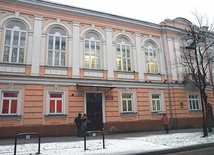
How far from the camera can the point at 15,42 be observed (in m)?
13.8

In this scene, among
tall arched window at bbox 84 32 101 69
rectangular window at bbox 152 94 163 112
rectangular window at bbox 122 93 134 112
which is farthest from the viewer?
rectangular window at bbox 152 94 163 112

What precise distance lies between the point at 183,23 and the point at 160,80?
311 inches

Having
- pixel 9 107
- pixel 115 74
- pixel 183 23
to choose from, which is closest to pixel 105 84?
pixel 115 74

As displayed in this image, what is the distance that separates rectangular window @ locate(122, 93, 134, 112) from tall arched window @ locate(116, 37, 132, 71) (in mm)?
2504

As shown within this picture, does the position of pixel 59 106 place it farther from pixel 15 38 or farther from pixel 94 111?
pixel 15 38

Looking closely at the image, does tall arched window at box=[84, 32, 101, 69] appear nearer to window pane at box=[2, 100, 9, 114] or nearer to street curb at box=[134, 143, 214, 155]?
window pane at box=[2, 100, 9, 114]

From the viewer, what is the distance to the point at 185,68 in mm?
19703

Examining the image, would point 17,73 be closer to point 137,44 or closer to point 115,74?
point 115,74

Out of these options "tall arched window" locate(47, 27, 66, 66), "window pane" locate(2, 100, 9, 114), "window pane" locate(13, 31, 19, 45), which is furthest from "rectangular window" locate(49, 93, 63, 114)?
"window pane" locate(13, 31, 19, 45)

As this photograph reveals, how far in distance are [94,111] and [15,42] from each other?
26.9 feet

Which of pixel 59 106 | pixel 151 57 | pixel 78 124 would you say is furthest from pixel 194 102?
pixel 59 106

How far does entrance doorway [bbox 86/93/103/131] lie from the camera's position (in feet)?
48.7

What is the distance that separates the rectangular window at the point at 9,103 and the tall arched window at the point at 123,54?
898cm

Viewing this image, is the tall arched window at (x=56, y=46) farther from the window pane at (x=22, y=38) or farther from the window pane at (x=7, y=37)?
the window pane at (x=7, y=37)
